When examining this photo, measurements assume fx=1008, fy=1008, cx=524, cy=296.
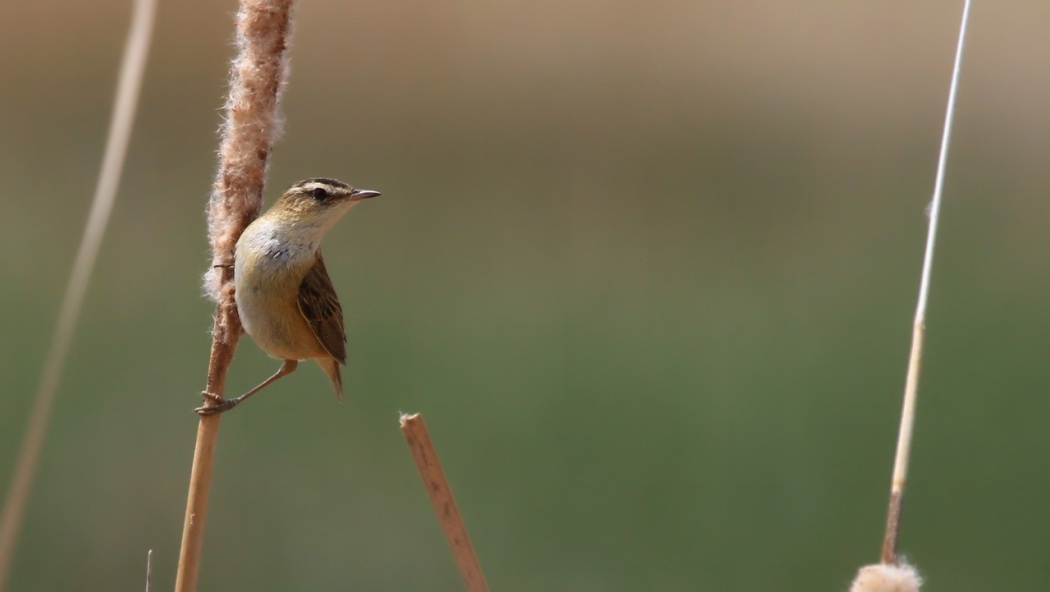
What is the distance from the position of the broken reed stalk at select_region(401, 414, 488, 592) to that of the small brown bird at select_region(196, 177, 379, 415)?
36 centimetres

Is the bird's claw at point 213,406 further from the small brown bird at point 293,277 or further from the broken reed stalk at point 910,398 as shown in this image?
the broken reed stalk at point 910,398

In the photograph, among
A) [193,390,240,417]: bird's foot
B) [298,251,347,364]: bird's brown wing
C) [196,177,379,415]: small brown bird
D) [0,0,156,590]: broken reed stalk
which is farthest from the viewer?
[298,251,347,364]: bird's brown wing

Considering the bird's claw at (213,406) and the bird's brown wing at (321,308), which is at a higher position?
the bird's brown wing at (321,308)

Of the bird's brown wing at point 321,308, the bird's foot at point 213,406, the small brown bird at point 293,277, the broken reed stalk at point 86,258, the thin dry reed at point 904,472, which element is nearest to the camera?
the thin dry reed at point 904,472

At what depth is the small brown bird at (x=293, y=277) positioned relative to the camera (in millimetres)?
1201

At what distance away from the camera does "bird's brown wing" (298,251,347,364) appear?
133 centimetres

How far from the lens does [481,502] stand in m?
3.73

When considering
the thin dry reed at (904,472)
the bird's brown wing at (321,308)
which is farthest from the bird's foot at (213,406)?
the thin dry reed at (904,472)

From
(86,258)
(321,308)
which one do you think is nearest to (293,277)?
(321,308)

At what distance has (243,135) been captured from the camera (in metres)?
0.96

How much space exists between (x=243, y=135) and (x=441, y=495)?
0.39 m

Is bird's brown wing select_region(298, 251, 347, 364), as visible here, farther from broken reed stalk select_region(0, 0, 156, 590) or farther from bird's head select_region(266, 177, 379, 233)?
broken reed stalk select_region(0, 0, 156, 590)

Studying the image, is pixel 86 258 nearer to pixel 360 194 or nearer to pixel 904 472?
pixel 360 194

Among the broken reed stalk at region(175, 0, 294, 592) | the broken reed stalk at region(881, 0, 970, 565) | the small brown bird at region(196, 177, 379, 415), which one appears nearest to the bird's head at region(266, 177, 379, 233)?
the small brown bird at region(196, 177, 379, 415)
